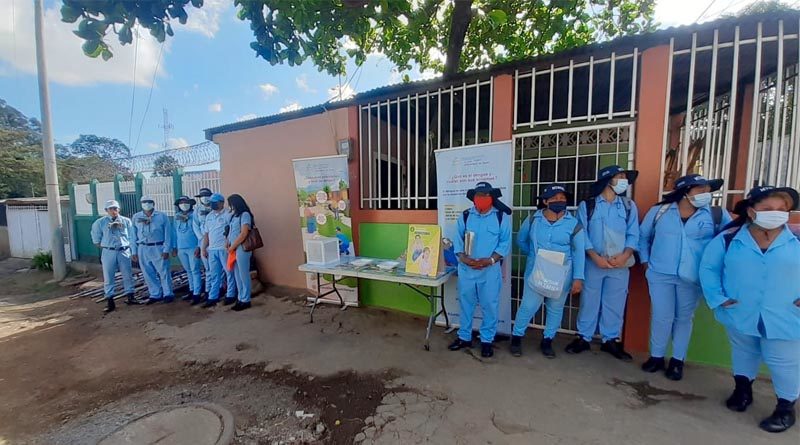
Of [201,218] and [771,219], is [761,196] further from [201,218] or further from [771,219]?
[201,218]

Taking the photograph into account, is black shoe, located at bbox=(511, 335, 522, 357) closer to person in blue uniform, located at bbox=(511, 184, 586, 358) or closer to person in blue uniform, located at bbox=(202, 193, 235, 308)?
person in blue uniform, located at bbox=(511, 184, 586, 358)

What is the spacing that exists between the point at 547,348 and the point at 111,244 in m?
6.35

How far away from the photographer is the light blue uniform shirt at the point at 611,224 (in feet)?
9.50

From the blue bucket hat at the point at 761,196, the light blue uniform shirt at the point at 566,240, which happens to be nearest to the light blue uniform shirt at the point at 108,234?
the light blue uniform shirt at the point at 566,240

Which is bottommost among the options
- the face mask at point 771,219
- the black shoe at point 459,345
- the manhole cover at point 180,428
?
the manhole cover at point 180,428

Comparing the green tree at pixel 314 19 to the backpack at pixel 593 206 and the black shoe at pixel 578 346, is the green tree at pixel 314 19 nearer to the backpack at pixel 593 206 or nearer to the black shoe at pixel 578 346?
the backpack at pixel 593 206

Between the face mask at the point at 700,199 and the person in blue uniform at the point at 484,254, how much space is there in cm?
143

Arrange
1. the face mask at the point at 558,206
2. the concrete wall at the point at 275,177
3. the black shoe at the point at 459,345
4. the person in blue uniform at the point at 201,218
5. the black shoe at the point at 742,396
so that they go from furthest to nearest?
the concrete wall at the point at 275,177, the person in blue uniform at the point at 201,218, the black shoe at the point at 459,345, the face mask at the point at 558,206, the black shoe at the point at 742,396

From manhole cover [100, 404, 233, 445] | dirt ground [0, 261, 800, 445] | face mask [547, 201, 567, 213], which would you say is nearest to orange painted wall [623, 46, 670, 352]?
dirt ground [0, 261, 800, 445]

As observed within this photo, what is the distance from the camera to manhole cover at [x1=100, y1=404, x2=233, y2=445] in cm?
215

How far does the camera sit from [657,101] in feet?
9.54

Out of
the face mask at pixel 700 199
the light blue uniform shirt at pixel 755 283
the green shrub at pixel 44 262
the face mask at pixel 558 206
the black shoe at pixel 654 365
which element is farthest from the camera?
the green shrub at pixel 44 262

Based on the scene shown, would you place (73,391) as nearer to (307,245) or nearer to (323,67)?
(307,245)

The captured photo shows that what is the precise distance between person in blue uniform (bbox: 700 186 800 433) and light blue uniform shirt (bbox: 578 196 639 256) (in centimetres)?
60
